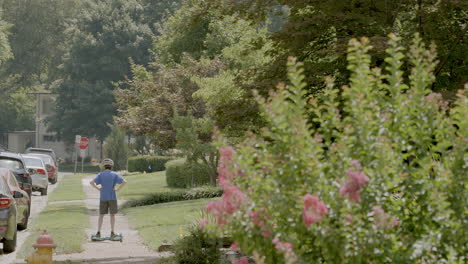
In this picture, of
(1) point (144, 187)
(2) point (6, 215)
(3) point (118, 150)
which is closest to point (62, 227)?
(2) point (6, 215)

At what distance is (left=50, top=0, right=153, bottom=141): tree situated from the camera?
81188 millimetres

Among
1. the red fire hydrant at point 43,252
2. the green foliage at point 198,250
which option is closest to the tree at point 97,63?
the green foliage at point 198,250

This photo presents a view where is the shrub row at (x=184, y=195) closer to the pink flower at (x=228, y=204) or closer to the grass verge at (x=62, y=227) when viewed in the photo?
the grass verge at (x=62, y=227)

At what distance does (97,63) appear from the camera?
82.6 m

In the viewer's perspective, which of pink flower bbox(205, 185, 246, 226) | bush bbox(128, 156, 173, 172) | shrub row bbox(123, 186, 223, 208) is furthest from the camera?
bush bbox(128, 156, 173, 172)

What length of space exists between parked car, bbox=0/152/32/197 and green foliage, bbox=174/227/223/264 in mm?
12521

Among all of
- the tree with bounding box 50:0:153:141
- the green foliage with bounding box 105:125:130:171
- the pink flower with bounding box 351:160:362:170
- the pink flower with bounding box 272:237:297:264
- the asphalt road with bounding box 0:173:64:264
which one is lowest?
the asphalt road with bounding box 0:173:64:264

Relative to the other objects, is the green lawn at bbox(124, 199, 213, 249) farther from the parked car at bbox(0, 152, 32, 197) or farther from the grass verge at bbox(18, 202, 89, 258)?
the parked car at bbox(0, 152, 32, 197)

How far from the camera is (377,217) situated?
598 cm

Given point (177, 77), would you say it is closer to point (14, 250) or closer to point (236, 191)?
point (14, 250)

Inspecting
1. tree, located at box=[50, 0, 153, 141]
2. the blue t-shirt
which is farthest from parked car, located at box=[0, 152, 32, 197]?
tree, located at box=[50, 0, 153, 141]

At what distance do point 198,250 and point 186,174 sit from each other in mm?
26718

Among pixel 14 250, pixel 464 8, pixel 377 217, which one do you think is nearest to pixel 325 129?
pixel 377 217

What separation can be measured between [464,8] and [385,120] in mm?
7232
